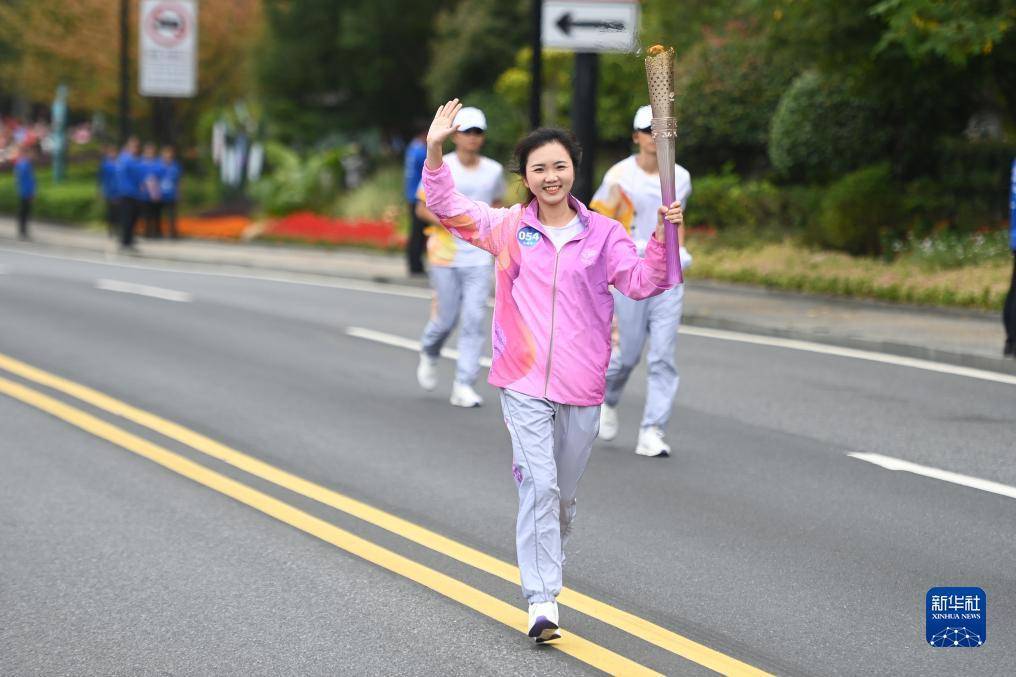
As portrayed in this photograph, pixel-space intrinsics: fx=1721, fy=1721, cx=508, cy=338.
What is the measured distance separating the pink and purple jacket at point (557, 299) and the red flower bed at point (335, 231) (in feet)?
74.9

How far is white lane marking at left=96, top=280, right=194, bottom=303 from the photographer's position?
19.1 m

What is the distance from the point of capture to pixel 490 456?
31.0 ft

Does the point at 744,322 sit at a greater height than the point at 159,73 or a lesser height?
lesser

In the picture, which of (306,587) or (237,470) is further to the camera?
(237,470)

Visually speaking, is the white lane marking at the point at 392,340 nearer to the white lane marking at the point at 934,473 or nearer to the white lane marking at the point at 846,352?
the white lane marking at the point at 846,352

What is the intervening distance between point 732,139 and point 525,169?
2095cm

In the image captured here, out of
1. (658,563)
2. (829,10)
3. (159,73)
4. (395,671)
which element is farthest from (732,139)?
(395,671)

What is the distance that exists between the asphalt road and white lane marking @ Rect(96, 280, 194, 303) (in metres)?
5.20

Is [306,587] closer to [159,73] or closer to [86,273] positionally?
[86,273]

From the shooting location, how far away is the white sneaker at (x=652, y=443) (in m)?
9.51

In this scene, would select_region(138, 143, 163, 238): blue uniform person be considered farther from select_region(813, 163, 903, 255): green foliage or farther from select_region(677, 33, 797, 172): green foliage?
select_region(813, 163, 903, 255): green foliage

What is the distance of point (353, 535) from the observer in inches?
293

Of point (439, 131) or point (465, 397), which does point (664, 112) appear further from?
point (465, 397)

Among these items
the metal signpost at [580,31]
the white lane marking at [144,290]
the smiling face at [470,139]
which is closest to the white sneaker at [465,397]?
the smiling face at [470,139]
